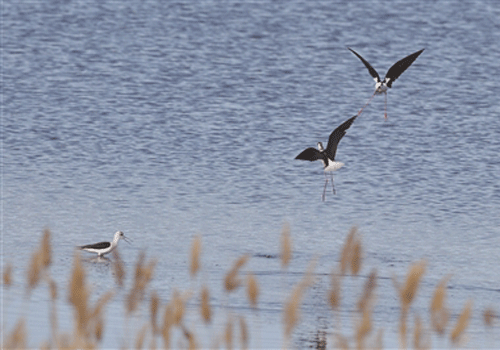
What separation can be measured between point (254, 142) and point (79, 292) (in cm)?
1309

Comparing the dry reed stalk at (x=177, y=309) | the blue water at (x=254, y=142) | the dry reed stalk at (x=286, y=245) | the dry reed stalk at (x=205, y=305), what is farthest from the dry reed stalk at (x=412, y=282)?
the blue water at (x=254, y=142)

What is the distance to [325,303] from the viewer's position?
9500 mm

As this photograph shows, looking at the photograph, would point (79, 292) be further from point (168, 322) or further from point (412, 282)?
point (412, 282)

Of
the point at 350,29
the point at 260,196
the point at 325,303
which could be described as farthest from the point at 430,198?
the point at 350,29

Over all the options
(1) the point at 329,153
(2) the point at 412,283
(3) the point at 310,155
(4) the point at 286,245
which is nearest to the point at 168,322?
(4) the point at 286,245

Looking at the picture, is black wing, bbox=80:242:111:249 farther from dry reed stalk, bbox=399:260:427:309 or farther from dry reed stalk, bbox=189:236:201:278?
dry reed stalk, bbox=399:260:427:309

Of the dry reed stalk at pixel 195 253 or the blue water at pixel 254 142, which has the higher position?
the blue water at pixel 254 142

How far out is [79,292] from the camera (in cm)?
421

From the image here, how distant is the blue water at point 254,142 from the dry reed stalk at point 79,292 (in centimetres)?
163

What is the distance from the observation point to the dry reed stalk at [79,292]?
4160 mm

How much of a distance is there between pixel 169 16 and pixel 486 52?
7.13 m

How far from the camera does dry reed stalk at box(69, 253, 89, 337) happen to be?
4160 millimetres

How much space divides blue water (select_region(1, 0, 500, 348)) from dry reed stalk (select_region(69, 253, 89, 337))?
1.63m

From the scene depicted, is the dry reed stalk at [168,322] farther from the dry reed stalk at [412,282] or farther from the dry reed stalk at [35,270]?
the dry reed stalk at [412,282]
